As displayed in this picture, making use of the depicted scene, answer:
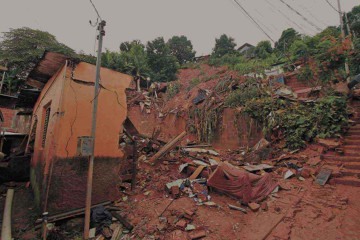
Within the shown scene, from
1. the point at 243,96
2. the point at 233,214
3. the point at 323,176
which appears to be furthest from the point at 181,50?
the point at 233,214

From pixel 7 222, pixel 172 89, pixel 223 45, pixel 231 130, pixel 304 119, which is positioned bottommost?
pixel 7 222

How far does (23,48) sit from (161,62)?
12.7 m

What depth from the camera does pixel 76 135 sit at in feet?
14.7

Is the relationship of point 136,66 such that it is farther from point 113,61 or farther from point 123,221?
point 123,221

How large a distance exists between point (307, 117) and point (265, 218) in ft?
16.2

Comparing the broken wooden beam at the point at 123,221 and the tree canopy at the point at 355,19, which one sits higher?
the tree canopy at the point at 355,19

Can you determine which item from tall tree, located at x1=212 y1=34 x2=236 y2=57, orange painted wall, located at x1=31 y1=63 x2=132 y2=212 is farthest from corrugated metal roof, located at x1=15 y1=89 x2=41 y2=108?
tall tree, located at x1=212 y1=34 x2=236 y2=57

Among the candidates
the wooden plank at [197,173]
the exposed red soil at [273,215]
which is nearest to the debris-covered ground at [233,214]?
the exposed red soil at [273,215]

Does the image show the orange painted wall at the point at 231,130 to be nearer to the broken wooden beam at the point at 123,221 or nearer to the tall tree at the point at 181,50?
the broken wooden beam at the point at 123,221

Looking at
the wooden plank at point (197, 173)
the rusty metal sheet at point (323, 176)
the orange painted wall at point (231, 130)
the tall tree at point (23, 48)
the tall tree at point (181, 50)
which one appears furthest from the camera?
the tall tree at point (181, 50)

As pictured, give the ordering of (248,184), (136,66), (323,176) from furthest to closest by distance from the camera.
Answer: (136,66) → (323,176) → (248,184)

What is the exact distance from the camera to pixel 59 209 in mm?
4176

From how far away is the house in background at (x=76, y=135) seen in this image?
165 inches

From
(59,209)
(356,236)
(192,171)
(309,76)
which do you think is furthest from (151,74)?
(356,236)
